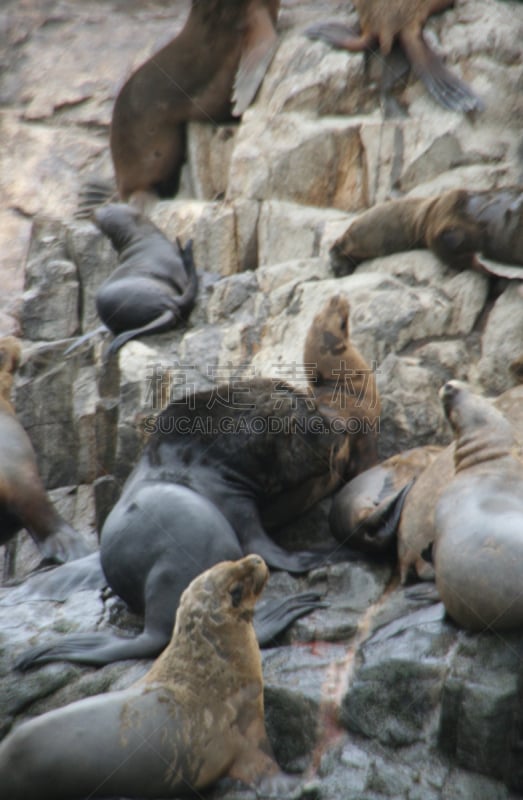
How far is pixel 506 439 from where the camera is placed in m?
4.23

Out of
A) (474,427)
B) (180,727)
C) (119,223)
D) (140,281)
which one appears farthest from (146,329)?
(180,727)

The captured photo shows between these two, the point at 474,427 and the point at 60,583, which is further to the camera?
the point at 60,583

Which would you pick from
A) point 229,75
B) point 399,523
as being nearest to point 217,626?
point 399,523

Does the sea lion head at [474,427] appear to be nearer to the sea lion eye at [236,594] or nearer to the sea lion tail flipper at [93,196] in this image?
the sea lion eye at [236,594]

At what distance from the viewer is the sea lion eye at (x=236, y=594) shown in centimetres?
A: 377

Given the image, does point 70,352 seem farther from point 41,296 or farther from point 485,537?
point 485,537

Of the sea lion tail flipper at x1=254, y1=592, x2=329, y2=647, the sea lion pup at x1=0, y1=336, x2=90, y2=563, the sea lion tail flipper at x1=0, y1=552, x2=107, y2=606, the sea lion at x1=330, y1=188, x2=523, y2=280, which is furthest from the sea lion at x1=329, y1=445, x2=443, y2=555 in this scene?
the sea lion pup at x1=0, y1=336, x2=90, y2=563

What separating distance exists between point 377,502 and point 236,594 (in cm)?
121

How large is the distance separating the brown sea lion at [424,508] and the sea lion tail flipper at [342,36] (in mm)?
4261

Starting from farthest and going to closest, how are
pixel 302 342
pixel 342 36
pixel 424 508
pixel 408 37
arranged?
pixel 342 36
pixel 408 37
pixel 302 342
pixel 424 508

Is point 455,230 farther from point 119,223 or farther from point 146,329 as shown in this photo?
point 119,223

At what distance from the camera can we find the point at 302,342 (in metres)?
6.11

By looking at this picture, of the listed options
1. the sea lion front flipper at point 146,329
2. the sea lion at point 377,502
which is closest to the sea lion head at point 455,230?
the sea lion at point 377,502

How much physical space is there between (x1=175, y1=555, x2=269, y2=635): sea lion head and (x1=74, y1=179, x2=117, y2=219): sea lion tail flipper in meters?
6.31
